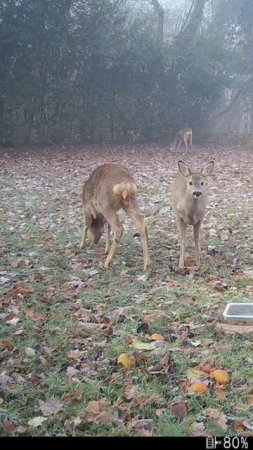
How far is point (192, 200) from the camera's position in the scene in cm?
691

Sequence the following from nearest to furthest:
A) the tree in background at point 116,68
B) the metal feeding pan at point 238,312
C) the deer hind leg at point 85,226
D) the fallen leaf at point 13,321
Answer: the metal feeding pan at point 238,312 < the fallen leaf at point 13,321 < the deer hind leg at point 85,226 < the tree in background at point 116,68

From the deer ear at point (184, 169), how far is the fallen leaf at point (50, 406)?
145 inches

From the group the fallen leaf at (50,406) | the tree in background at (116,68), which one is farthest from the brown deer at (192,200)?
the tree in background at (116,68)

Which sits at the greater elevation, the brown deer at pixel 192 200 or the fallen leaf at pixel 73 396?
the brown deer at pixel 192 200

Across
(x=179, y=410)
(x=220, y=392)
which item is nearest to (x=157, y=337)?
(x=220, y=392)

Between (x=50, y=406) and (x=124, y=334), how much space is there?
1208 mm

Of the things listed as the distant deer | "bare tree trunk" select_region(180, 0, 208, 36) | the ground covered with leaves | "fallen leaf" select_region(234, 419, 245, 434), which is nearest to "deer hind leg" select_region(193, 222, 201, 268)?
the ground covered with leaves

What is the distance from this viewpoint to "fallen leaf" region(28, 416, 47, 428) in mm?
3482

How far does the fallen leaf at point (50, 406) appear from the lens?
142 inches

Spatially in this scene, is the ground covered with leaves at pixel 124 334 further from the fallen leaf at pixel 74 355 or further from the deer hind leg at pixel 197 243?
the deer hind leg at pixel 197 243

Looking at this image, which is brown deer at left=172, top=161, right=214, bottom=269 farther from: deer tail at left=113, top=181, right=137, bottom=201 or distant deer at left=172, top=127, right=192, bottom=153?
distant deer at left=172, top=127, right=192, bottom=153

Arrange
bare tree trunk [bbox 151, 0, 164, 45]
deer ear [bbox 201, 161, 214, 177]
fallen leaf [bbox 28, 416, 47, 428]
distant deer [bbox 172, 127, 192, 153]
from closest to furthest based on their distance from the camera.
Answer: fallen leaf [bbox 28, 416, 47, 428] → deer ear [bbox 201, 161, 214, 177] → distant deer [bbox 172, 127, 192, 153] → bare tree trunk [bbox 151, 0, 164, 45]

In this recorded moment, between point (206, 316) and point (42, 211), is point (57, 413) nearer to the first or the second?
point (206, 316)

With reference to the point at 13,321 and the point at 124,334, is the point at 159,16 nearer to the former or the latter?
the point at 13,321
